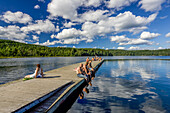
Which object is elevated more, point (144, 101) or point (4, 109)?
point (4, 109)

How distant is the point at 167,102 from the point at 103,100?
471 cm

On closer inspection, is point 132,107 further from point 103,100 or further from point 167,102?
point 167,102

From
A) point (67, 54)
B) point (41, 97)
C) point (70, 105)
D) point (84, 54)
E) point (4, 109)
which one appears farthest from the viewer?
point (84, 54)

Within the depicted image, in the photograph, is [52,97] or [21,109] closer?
[21,109]

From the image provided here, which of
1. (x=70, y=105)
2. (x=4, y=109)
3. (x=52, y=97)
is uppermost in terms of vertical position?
(x=4, y=109)

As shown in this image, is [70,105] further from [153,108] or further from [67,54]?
[67,54]

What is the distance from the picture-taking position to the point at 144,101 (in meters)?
8.28

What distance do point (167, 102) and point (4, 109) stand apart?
1014 centimetres

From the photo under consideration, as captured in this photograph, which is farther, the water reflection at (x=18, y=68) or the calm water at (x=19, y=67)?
the calm water at (x=19, y=67)

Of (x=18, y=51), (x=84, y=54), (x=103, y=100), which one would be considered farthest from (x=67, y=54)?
(x=103, y=100)

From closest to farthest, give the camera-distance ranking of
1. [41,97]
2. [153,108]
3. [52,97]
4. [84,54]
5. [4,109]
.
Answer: [4,109], [41,97], [52,97], [153,108], [84,54]

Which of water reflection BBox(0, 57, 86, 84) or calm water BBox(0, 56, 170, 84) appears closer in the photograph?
water reflection BBox(0, 57, 86, 84)

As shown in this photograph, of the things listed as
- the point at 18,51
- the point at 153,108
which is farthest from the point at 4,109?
the point at 18,51

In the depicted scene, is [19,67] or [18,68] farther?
[19,67]
